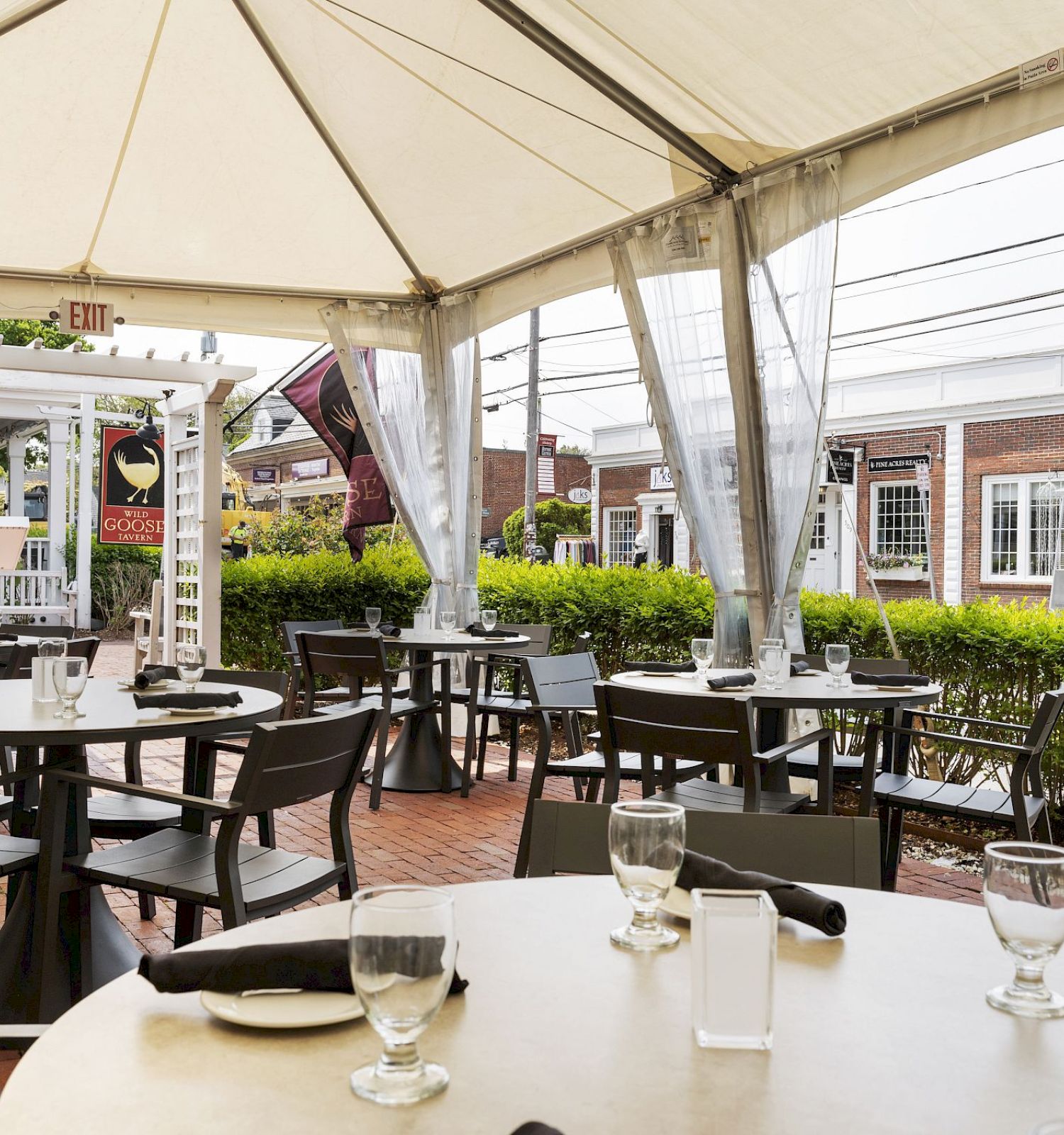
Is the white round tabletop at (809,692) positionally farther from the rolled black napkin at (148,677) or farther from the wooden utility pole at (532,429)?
the wooden utility pole at (532,429)

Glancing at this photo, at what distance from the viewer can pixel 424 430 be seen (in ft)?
23.7

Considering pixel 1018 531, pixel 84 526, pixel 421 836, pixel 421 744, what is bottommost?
pixel 421 836

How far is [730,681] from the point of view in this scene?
12.2ft

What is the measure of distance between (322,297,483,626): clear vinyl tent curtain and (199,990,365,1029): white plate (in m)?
6.07

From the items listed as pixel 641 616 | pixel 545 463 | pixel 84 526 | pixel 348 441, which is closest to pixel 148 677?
pixel 641 616

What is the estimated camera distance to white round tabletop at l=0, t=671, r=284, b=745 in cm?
261

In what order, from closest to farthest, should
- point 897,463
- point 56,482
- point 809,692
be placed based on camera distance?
point 809,692 → point 56,482 → point 897,463

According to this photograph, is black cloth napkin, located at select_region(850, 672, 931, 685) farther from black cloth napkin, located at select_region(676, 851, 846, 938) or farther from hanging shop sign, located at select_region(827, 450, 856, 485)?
hanging shop sign, located at select_region(827, 450, 856, 485)

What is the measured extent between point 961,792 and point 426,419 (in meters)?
4.44

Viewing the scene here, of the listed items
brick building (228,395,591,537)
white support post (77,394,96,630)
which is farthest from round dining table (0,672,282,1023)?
brick building (228,395,591,537)

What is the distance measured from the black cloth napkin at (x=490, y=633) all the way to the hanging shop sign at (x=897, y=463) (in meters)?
12.8

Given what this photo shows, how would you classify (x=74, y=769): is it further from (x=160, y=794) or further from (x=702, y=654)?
(x=702, y=654)

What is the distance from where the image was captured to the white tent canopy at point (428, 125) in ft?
12.6

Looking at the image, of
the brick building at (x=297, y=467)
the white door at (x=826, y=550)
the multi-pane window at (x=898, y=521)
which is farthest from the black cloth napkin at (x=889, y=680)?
the brick building at (x=297, y=467)
